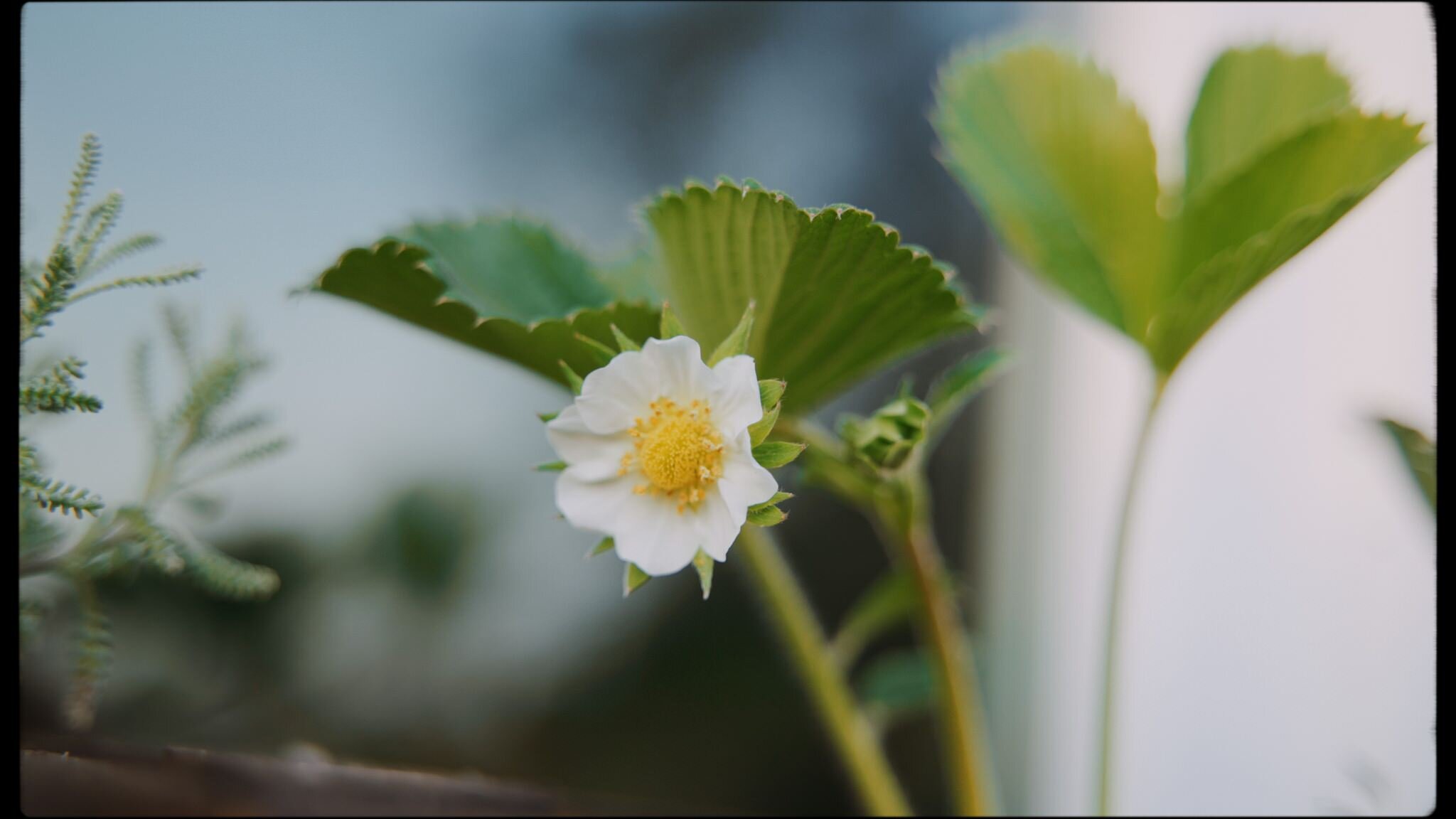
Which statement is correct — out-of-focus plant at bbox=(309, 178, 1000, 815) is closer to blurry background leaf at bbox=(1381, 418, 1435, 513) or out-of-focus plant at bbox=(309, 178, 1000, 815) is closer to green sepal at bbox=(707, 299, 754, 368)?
green sepal at bbox=(707, 299, 754, 368)

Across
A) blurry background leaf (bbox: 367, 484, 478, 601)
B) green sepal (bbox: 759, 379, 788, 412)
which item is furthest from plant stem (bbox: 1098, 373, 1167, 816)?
blurry background leaf (bbox: 367, 484, 478, 601)

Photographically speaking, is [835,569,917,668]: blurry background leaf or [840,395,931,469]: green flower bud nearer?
[840,395,931,469]: green flower bud

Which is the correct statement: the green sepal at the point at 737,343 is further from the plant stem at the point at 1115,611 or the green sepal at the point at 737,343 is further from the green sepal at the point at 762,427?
the plant stem at the point at 1115,611

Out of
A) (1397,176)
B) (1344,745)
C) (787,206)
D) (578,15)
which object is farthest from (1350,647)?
(578,15)

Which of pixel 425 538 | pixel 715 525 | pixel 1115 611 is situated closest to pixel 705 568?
pixel 715 525

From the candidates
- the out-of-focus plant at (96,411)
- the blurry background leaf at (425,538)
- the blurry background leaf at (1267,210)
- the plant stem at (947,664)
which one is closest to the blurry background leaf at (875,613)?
the plant stem at (947,664)

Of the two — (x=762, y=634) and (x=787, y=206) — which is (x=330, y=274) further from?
(x=762, y=634)

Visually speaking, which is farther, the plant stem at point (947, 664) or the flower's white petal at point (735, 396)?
the plant stem at point (947, 664)
